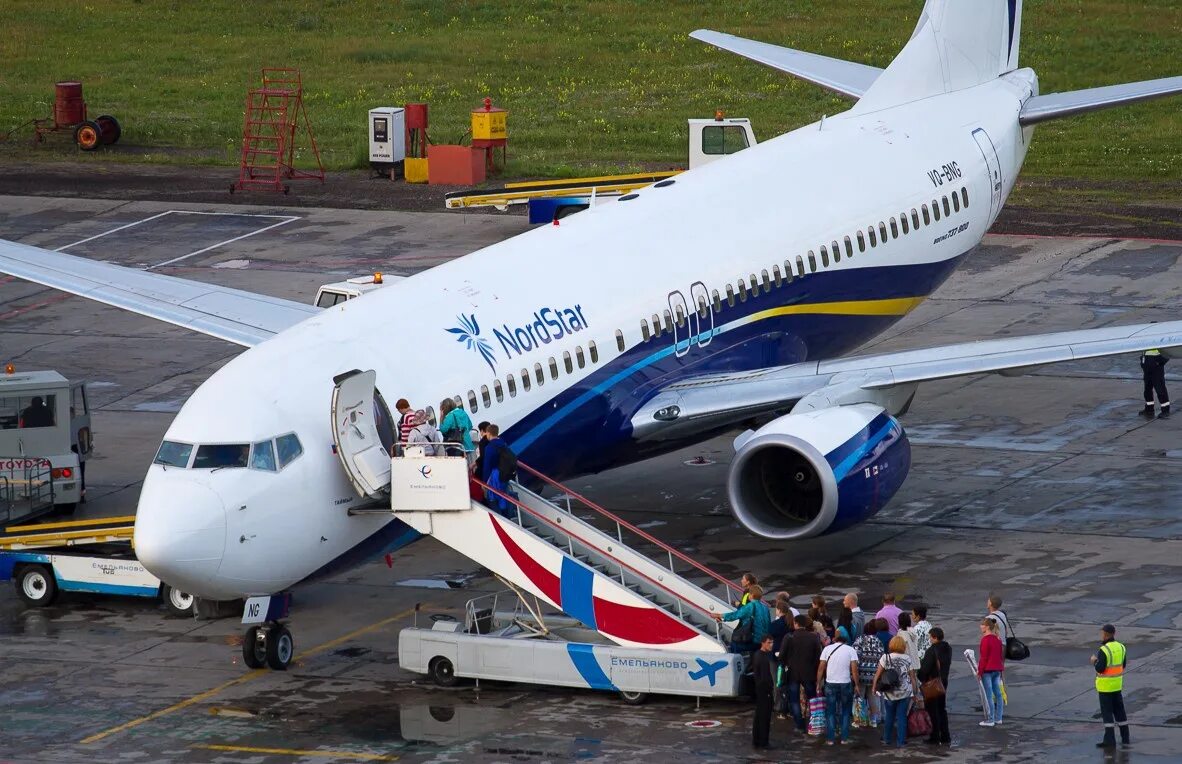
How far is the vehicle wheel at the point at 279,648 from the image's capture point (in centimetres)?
2561

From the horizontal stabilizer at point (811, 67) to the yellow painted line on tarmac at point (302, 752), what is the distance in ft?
75.5

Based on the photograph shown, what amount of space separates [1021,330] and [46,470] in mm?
21859

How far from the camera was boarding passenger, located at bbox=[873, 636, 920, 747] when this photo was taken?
22516 millimetres

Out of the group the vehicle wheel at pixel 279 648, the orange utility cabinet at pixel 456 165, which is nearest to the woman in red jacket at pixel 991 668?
the vehicle wheel at pixel 279 648

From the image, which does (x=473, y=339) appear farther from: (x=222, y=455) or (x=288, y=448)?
(x=222, y=455)

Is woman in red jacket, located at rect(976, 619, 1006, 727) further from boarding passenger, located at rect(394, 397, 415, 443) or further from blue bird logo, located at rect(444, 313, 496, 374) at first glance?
blue bird logo, located at rect(444, 313, 496, 374)

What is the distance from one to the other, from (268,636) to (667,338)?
8342mm

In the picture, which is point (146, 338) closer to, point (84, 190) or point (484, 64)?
point (84, 190)

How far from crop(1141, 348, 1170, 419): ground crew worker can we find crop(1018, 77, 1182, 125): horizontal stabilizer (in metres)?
6.00

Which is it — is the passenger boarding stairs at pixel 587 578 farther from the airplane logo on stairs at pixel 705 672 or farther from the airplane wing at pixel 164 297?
the airplane wing at pixel 164 297

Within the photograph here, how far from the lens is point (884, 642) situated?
2338 centimetres

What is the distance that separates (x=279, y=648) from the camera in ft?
84.4

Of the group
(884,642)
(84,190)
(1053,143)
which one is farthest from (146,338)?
(1053,143)

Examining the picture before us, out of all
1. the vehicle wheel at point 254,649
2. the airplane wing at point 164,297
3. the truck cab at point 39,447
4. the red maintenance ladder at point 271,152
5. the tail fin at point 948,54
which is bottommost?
the vehicle wheel at point 254,649
